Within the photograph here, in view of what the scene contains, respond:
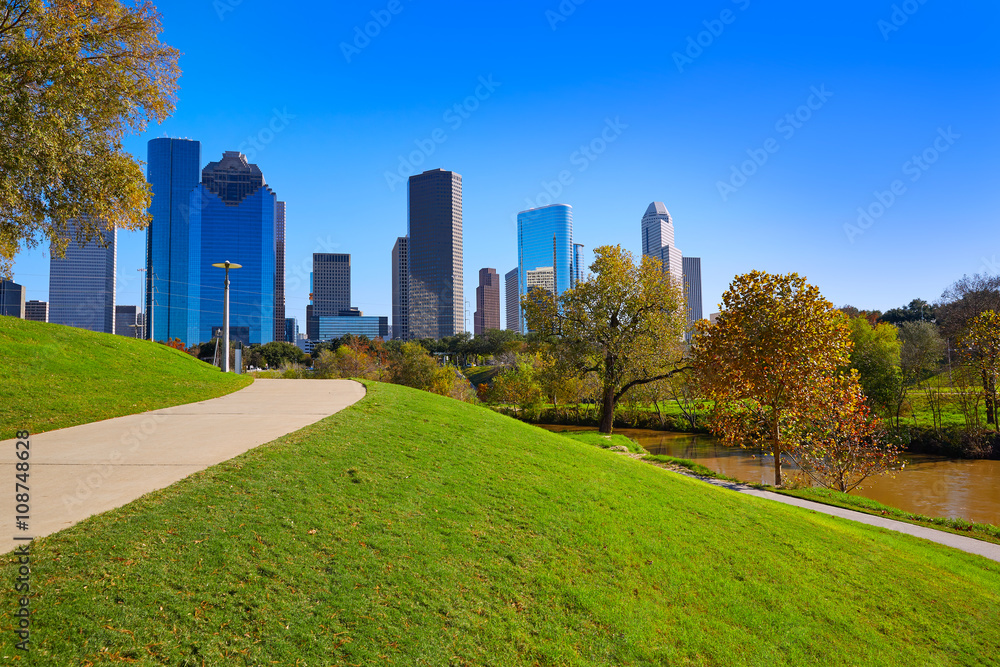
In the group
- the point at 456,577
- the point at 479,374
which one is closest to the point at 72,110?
the point at 456,577

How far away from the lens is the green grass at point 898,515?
38.1 ft

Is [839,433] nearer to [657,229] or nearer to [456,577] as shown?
[456,577]

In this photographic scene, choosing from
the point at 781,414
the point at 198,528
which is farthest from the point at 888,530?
the point at 198,528

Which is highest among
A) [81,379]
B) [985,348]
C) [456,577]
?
[985,348]

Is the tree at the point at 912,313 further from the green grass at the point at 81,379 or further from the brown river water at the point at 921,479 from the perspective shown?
the green grass at the point at 81,379

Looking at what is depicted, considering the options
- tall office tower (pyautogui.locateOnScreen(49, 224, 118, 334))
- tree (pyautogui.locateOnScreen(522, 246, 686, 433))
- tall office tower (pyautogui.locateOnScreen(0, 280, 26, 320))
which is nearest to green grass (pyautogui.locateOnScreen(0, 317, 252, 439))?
tree (pyautogui.locateOnScreen(522, 246, 686, 433))

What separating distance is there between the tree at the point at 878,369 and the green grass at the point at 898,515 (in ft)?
77.5

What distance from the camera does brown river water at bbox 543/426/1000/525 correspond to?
58.4 feet

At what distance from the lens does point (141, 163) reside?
12781 mm

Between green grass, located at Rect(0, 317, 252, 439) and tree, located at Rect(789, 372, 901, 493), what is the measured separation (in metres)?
17.7

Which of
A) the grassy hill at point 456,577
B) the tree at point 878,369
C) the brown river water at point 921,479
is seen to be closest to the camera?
the grassy hill at point 456,577

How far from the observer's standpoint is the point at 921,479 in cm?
2314

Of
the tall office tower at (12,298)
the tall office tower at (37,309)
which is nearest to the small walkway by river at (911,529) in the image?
the tall office tower at (12,298)

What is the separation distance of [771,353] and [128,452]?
15863 mm
